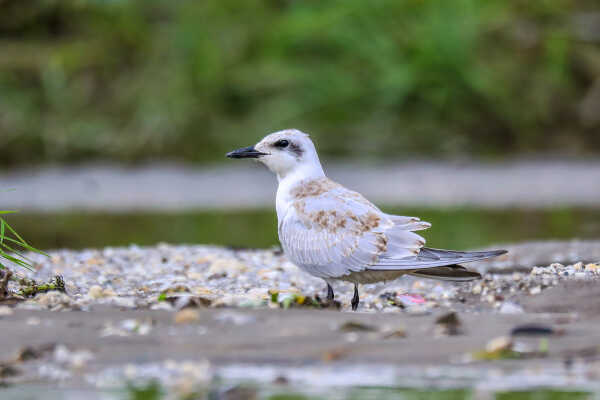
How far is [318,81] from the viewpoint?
15055mm

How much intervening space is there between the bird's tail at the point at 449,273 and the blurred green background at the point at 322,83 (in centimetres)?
922

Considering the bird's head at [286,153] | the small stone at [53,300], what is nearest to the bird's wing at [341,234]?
the bird's head at [286,153]

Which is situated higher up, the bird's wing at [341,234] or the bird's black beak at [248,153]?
the bird's black beak at [248,153]

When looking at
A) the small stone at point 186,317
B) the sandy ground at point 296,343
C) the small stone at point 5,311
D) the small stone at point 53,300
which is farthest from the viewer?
the small stone at point 53,300

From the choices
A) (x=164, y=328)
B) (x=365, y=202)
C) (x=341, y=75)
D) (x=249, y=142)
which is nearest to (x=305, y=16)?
(x=341, y=75)

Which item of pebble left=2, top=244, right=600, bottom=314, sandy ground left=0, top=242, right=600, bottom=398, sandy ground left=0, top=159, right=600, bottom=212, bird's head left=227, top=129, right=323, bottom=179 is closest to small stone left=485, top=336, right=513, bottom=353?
sandy ground left=0, top=242, right=600, bottom=398

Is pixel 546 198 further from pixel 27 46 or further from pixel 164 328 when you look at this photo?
pixel 27 46

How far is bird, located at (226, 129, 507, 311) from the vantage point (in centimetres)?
506

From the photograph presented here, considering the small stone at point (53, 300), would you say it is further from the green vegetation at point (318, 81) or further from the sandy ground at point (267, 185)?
the green vegetation at point (318, 81)

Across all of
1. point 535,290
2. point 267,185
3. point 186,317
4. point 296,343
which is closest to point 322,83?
point 267,185

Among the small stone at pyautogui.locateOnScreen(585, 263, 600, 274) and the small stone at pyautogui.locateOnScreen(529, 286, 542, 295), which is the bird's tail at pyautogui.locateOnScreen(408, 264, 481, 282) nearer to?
the small stone at pyautogui.locateOnScreen(529, 286, 542, 295)

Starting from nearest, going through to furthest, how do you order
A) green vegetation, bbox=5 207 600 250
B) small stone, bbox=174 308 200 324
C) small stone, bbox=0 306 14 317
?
small stone, bbox=174 308 200 324, small stone, bbox=0 306 14 317, green vegetation, bbox=5 207 600 250

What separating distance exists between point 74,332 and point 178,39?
38.5 feet

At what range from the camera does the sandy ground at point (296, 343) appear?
3.64 metres
